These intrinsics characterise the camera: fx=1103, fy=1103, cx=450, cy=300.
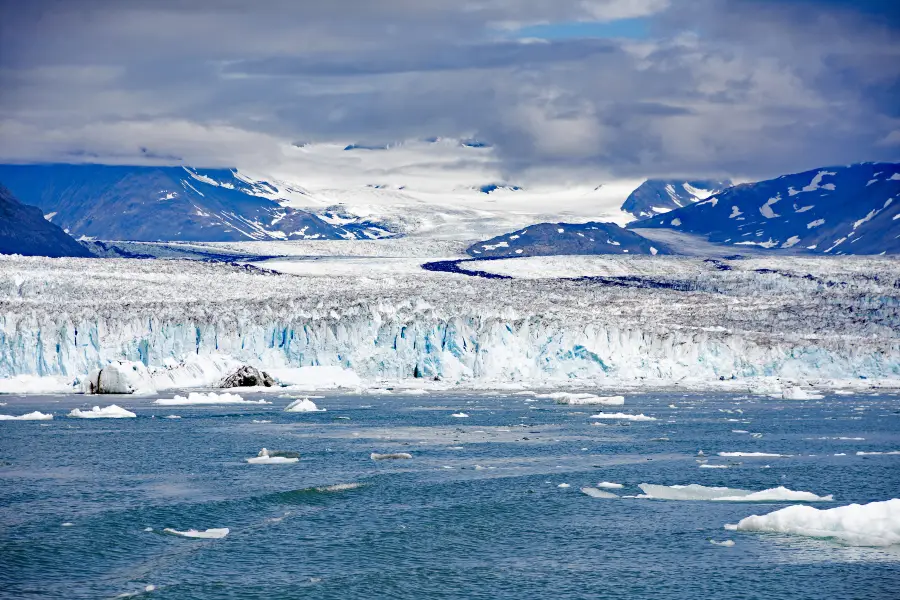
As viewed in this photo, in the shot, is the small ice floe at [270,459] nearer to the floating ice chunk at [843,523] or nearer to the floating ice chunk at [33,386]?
the floating ice chunk at [843,523]

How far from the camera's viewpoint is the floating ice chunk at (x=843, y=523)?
2003cm

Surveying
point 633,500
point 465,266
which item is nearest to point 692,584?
point 633,500

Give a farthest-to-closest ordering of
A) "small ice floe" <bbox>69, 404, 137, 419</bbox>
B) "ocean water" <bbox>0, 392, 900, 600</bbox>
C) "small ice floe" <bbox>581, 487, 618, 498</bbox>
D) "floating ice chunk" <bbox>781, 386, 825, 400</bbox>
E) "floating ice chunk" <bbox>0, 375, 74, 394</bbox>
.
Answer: "floating ice chunk" <bbox>0, 375, 74, 394</bbox> < "floating ice chunk" <bbox>781, 386, 825, 400</bbox> < "small ice floe" <bbox>69, 404, 137, 419</bbox> < "small ice floe" <bbox>581, 487, 618, 498</bbox> < "ocean water" <bbox>0, 392, 900, 600</bbox>

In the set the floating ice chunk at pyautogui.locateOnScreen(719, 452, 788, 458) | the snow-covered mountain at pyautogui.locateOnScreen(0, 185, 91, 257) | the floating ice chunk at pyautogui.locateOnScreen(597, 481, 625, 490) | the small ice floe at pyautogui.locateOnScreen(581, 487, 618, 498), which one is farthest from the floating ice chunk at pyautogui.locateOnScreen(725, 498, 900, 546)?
the snow-covered mountain at pyautogui.locateOnScreen(0, 185, 91, 257)

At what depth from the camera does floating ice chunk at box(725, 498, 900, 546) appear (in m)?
20.0

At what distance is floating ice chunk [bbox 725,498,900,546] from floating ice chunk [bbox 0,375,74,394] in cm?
5341

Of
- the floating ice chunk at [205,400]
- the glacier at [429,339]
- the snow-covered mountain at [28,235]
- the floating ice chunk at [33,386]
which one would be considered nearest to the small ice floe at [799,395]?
the glacier at [429,339]

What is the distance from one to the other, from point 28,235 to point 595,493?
156756 mm

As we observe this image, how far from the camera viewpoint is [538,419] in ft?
154

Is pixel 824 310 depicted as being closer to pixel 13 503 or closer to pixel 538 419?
pixel 538 419

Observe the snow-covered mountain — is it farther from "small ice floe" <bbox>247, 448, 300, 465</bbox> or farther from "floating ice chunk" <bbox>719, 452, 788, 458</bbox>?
"floating ice chunk" <bbox>719, 452, 788, 458</bbox>

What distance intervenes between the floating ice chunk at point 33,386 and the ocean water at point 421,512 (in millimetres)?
24289

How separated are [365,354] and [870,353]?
106ft

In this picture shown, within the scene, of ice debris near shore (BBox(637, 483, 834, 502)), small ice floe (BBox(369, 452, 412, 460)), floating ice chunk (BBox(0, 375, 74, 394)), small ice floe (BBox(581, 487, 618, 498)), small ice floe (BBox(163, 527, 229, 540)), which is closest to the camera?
small ice floe (BBox(163, 527, 229, 540))
